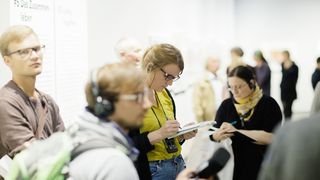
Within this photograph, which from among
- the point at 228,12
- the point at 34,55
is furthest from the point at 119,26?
the point at 228,12

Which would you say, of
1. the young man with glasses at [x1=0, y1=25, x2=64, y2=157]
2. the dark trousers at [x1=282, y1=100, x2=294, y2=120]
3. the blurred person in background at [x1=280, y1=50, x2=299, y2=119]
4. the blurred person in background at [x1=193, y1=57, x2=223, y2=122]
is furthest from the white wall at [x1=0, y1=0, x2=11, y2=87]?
the dark trousers at [x1=282, y1=100, x2=294, y2=120]

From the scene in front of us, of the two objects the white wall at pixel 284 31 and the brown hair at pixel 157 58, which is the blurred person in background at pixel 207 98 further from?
the white wall at pixel 284 31

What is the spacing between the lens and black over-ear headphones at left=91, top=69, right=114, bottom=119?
1682 mm

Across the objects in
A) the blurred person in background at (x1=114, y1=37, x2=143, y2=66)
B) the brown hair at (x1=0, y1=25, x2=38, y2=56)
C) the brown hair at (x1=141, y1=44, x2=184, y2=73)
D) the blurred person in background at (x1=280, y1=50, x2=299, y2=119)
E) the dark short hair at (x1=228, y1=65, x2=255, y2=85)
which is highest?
the brown hair at (x1=0, y1=25, x2=38, y2=56)

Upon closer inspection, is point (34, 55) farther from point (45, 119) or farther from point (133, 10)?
point (133, 10)

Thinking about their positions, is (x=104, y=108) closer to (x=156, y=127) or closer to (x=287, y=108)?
(x=156, y=127)

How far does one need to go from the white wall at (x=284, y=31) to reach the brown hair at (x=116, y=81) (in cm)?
1138

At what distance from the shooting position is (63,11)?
3.99 metres

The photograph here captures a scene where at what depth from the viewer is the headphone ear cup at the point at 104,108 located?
1681 mm

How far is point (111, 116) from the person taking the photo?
1.70m

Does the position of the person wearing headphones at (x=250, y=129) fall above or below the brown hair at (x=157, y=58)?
below

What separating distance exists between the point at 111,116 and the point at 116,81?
0.43 ft

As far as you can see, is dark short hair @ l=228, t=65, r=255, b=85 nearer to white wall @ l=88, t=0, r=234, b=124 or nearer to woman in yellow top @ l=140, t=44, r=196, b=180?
woman in yellow top @ l=140, t=44, r=196, b=180

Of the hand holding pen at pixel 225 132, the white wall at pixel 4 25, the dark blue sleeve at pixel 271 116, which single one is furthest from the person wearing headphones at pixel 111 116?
the dark blue sleeve at pixel 271 116
